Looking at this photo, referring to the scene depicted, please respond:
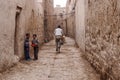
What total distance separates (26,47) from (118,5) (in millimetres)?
5156

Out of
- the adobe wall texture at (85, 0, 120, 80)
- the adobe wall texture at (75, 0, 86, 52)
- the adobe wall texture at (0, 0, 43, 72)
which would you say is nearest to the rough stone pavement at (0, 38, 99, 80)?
the adobe wall texture at (0, 0, 43, 72)

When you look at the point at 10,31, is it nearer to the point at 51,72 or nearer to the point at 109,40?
the point at 51,72

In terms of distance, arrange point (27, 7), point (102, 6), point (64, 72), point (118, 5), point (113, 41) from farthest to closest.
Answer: point (27, 7)
point (64, 72)
point (102, 6)
point (113, 41)
point (118, 5)

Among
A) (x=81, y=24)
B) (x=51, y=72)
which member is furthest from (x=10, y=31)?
(x=81, y=24)

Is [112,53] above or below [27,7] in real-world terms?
below

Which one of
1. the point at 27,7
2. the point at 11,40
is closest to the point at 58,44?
the point at 27,7

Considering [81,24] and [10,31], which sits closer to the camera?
[10,31]

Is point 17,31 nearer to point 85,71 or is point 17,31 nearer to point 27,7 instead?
point 27,7

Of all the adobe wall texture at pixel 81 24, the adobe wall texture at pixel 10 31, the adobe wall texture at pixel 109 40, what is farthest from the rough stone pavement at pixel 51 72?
the adobe wall texture at pixel 81 24

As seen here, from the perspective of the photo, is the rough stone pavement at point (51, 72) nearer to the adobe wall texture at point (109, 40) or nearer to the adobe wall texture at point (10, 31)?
the adobe wall texture at point (10, 31)

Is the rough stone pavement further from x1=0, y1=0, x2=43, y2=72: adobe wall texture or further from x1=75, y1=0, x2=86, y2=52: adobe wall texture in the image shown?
x1=75, y1=0, x2=86, y2=52: adobe wall texture

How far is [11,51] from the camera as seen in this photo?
23.2ft

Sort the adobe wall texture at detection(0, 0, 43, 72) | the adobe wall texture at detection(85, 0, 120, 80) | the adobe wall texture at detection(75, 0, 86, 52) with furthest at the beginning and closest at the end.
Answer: the adobe wall texture at detection(75, 0, 86, 52)
the adobe wall texture at detection(0, 0, 43, 72)
the adobe wall texture at detection(85, 0, 120, 80)

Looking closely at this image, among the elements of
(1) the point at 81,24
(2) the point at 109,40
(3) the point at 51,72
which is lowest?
(3) the point at 51,72
